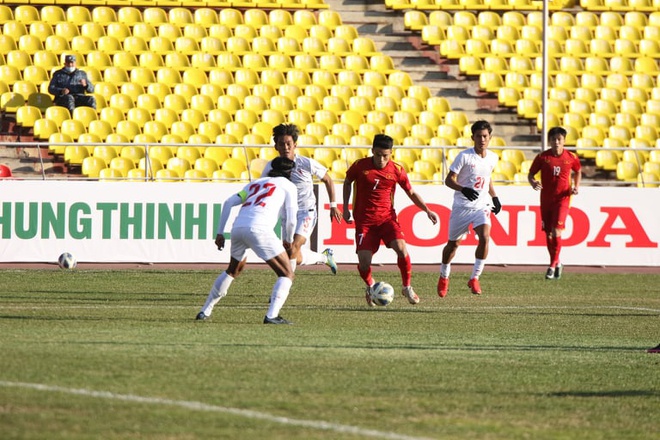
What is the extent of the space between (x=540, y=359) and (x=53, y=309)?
568cm

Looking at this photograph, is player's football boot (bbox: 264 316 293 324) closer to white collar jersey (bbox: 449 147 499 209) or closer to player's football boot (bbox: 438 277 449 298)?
player's football boot (bbox: 438 277 449 298)

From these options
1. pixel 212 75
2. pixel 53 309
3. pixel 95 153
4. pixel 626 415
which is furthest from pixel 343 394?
pixel 212 75

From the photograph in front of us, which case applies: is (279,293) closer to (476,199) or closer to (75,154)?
(476,199)

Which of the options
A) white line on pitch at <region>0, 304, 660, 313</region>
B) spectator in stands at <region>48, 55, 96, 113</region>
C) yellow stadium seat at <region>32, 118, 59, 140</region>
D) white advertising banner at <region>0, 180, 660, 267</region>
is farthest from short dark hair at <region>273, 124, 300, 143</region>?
spectator in stands at <region>48, 55, 96, 113</region>

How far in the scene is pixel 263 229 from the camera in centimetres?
1138

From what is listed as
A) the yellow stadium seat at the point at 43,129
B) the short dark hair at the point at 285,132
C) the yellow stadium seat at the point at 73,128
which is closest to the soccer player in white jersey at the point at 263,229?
the short dark hair at the point at 285,132

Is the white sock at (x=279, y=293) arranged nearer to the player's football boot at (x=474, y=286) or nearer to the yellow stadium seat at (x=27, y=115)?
the player's football boot at (x=474, y=286)

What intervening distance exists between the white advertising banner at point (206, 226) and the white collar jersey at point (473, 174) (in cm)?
517

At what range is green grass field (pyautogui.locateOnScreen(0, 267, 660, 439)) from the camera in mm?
6750

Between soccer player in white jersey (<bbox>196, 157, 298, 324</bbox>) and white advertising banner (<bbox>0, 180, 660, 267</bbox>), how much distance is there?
9041 mm

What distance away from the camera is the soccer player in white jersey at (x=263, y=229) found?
11375mm

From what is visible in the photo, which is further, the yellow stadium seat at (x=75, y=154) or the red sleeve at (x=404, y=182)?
the yellow stadium seat at (x=75, y=154)

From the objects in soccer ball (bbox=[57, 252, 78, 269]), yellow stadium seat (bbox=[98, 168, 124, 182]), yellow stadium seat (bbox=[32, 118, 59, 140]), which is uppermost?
yellow stadium seat (bbox=[32, 118, 59, 140])

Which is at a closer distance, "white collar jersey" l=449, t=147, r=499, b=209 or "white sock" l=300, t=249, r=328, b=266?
"white sock" l=300, t=249, r=328, b=266
